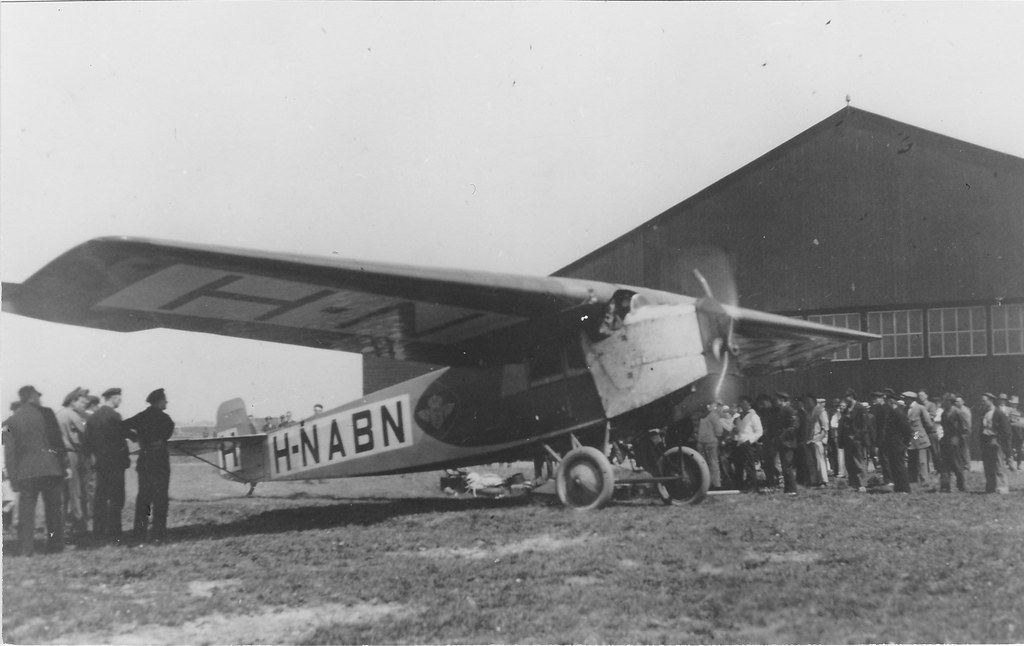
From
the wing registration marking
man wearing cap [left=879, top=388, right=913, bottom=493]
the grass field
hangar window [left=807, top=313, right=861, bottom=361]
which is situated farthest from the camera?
hangar window [left=807, top=313, right=861, bottom=361]

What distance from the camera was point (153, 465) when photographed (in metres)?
7.71

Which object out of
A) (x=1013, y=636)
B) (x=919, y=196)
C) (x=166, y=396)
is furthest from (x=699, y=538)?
(x=919, y=196)

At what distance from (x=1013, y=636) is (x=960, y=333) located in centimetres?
1528

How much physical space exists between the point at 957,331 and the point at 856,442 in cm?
821

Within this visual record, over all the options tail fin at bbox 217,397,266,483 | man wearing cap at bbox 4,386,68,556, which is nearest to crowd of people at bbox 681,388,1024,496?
tail fin at bbox 217,397,266,483

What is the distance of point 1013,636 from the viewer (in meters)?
4.91

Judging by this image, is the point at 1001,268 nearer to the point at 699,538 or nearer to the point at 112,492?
the point at 699,538

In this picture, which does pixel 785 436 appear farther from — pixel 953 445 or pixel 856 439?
pixel 953 445

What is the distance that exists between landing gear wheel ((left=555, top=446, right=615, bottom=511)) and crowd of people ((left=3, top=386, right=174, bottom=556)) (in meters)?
4.28

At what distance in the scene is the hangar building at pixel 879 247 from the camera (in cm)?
1702

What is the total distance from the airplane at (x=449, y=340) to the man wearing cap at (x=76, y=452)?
46.0 inches

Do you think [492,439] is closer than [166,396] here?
No

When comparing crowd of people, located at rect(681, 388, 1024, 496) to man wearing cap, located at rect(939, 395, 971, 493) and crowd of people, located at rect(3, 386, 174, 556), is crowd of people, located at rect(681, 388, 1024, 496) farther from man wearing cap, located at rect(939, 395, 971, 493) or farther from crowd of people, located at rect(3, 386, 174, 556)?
crowd of people, located at rect(3, 386, 174, 556)

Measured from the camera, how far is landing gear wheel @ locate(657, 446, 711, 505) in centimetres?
934
